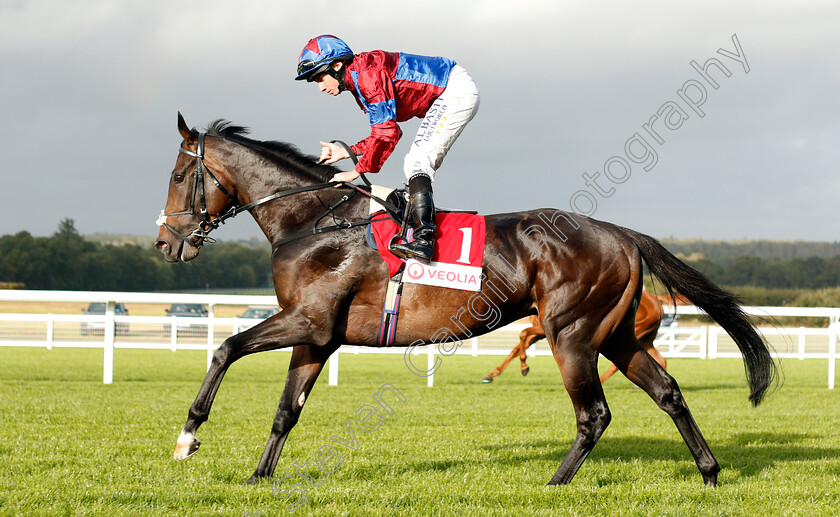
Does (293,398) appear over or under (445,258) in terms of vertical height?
under

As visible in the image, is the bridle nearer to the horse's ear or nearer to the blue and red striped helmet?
the horse's ear

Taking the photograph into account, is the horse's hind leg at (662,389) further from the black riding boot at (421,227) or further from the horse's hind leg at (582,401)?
the black riding boot at (421,227)

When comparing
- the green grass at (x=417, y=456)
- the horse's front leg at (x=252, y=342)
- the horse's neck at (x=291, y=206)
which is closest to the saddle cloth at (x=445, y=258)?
the horse's neck at (x=291, y=206)

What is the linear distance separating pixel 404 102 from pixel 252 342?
1.64 m

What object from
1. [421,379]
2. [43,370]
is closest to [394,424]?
[421,379]

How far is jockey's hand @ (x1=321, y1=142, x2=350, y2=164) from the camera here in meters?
4.31

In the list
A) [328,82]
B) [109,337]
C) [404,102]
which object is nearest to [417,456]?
[404,102]

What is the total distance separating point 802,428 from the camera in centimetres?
675

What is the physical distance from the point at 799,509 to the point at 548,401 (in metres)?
5.08

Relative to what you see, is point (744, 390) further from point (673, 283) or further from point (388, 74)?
point (388, 74)

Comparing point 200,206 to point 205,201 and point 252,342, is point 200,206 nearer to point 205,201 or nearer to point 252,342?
point 205,201

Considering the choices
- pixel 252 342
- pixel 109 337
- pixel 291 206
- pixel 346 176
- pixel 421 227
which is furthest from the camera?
pixel 109 337

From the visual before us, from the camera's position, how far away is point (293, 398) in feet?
14.2

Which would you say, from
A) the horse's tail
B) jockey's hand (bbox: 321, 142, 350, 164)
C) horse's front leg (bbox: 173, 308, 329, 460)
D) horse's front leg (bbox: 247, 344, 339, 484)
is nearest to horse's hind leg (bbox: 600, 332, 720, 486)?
the horse's tail
